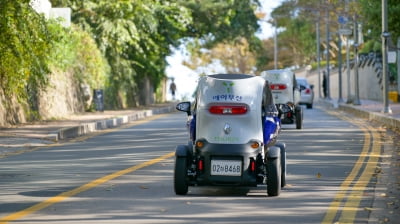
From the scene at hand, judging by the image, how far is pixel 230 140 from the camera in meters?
13.9

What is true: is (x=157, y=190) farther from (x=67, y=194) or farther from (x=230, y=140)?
(x=230, y=140)

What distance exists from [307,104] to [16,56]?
25717 millimetres

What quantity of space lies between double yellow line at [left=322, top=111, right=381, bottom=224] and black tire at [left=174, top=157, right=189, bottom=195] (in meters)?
1.79

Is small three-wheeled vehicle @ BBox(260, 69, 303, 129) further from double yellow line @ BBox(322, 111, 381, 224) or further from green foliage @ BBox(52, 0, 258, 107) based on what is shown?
green foliage @ BBox(52, 0, 258, 107)

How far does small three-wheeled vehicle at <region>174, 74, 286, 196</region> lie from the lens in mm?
13758

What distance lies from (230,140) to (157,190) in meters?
1.31

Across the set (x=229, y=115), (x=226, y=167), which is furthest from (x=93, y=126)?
(x=226, y=167)

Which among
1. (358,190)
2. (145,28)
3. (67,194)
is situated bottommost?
(358,190)

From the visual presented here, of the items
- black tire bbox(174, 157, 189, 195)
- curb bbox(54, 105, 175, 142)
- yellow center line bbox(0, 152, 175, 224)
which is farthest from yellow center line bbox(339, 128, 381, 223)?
curb bbox(54, 105, 175, 142)

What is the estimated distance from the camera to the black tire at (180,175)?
545 inches

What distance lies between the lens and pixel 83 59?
44844 mm

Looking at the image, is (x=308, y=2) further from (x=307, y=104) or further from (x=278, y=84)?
(x=278, y=84)

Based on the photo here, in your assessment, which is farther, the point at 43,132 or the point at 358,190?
the point at 43,132

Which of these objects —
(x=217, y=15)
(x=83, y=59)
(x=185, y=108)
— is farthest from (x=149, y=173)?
(x=217, y=15)
